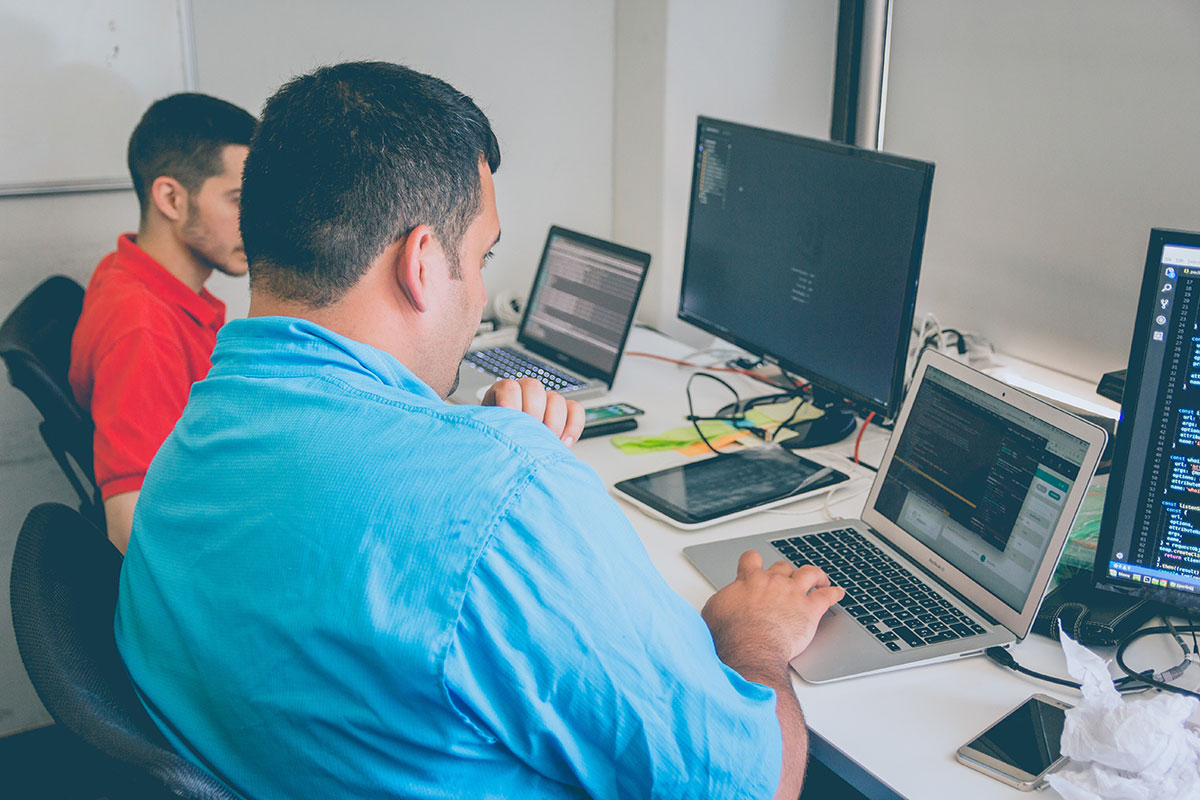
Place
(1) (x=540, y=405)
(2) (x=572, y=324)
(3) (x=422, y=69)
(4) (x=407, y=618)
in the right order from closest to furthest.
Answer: (4) (x=407, y=618), (1) (x=540, y=405), (2) (x=572, y=324), (3) (x=422, y=69)

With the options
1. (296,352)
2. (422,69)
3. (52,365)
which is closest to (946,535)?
(296,352)

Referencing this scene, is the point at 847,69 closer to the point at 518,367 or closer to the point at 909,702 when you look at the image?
the point at 518,367

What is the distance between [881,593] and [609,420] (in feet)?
2.34

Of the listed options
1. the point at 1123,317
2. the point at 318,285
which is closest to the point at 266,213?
the point at 318,285

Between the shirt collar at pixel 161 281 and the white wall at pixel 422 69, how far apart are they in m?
0.36

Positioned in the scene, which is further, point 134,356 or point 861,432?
point 861,432

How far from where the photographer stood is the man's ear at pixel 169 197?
68.9 inches

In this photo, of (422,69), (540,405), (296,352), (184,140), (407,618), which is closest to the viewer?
(407,618)

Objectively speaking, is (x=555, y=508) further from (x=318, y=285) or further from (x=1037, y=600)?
(x=1037, y=600)

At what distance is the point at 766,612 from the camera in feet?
3.67

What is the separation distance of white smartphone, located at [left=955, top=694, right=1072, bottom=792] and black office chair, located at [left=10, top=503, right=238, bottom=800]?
2.25 feet

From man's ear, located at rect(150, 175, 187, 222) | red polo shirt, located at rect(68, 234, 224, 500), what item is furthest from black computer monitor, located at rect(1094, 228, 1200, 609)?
man's ear, located at rect(150, 175, 187, 222)

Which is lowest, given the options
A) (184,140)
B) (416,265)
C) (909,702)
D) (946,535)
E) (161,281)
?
(909,702)

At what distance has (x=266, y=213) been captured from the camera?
36.3 inches
